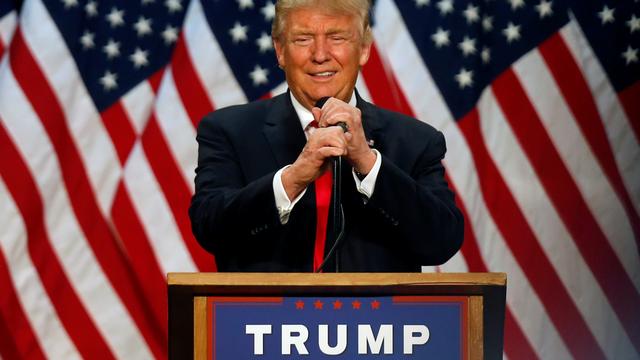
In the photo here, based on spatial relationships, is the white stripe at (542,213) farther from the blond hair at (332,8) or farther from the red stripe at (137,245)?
the blond hair at (332,8)

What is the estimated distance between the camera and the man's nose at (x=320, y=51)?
192 cm

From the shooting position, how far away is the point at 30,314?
3484 mm

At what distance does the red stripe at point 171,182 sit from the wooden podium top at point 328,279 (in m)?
2.02

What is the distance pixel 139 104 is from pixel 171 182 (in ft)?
1.02

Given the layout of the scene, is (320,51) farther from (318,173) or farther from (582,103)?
(582,103)

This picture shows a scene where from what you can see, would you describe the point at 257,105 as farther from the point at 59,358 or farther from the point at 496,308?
the point at 59,358

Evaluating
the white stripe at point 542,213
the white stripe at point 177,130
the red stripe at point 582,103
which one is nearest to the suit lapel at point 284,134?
the white stripe at point 177,130

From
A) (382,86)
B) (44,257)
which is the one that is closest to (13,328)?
(44,257)

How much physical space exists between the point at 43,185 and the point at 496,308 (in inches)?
91.1

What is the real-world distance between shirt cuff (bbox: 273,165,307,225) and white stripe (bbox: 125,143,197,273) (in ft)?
5.77

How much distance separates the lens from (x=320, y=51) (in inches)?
75.5

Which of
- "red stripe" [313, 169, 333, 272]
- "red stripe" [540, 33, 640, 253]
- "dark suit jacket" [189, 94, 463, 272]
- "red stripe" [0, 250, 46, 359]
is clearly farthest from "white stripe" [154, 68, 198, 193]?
"red stripe" [313, 169, 333, 272]

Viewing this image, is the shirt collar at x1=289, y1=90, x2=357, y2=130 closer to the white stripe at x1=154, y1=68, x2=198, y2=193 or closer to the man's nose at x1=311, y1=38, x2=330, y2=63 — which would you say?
the man's nose at x1=311, y1=38, x2=330, y2=63

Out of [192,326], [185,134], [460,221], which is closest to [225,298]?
[192,326]
